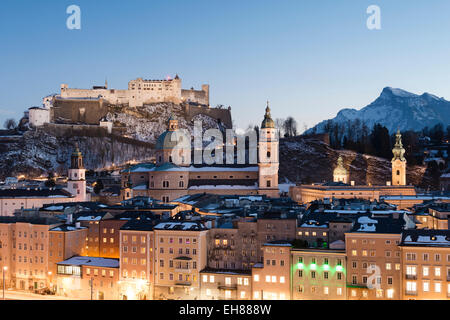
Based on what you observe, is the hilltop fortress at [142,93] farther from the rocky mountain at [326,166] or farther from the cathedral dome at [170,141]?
the cathedral dome at [170,141]

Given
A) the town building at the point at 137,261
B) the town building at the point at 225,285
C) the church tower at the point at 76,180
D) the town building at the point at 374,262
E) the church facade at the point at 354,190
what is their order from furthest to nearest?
the church tower at the point at 76,180, the church facade at the point at 354,190, the town building at the point at 137,261, the town building at the point at 225,285, the town building at the point at 374,262

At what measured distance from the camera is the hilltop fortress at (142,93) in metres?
142

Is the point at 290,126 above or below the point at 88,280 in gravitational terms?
above

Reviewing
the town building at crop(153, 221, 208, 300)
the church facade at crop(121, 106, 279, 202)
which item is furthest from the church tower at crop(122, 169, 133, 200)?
the town building at crop(153, 221, 208, 300)

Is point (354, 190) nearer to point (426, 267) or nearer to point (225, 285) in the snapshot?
point (225, 285)

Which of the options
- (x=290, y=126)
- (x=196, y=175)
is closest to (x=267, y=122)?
(x=196, y=175)

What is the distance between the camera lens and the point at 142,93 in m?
146

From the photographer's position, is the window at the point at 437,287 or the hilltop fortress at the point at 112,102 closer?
the window at the point at 437,287

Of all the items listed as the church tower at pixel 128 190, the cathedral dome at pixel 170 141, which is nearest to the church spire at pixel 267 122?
the cathedral dome at pixel 170 141

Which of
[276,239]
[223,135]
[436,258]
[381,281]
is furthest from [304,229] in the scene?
[223,135]

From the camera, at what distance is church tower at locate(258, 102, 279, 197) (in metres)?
81.9

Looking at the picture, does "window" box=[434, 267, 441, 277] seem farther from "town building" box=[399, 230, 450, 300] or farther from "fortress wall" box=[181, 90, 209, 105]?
"fortress wall" box=[181, 90, 209, 105]

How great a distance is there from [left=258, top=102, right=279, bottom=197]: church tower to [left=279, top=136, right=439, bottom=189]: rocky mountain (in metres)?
31.0

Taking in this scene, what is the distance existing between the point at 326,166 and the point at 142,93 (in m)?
52.6
